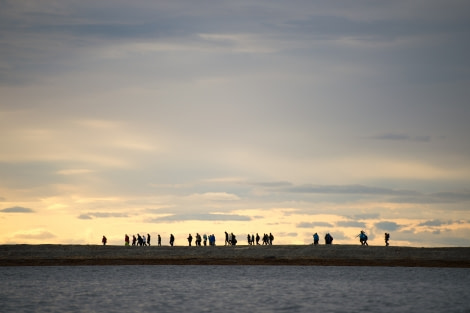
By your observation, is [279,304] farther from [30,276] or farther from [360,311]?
[30,276]

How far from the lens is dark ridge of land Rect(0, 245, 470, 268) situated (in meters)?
83.2

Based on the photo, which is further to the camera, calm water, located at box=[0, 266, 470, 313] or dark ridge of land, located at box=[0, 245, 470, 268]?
dark ridge of land, located at box=[0, 245, 470, 268]

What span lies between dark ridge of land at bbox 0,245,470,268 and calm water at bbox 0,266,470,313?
1380 mm

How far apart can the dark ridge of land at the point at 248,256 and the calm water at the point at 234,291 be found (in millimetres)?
1380

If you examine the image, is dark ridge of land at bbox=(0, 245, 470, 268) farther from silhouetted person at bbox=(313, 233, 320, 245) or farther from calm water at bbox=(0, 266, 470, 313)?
calm water at bbox=(0, 266, 470, 313)

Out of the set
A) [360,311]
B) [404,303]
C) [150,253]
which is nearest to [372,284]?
[404,303]

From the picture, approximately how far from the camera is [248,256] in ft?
285

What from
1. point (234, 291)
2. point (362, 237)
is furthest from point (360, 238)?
point (234, 291)

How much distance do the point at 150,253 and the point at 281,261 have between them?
658 inches

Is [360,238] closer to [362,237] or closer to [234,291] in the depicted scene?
[362,237]

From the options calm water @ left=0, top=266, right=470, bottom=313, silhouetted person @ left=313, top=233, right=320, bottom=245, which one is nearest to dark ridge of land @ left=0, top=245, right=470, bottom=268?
silhouetted person @ left=313, top=233, right=320, bottom=245

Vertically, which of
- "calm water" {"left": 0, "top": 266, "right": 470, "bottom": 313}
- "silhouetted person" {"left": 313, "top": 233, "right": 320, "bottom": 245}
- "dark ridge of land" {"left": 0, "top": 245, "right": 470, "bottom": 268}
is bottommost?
"calm water" {"left": 0, "top": 266, "right": 470, "bottom": 313}

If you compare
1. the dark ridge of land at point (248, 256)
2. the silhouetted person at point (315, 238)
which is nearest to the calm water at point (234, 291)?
the dark ridge of land at point (248, 256)

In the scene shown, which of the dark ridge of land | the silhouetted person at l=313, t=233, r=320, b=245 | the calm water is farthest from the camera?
the silhouetted person at l=313, t=233, r=320, b=245
